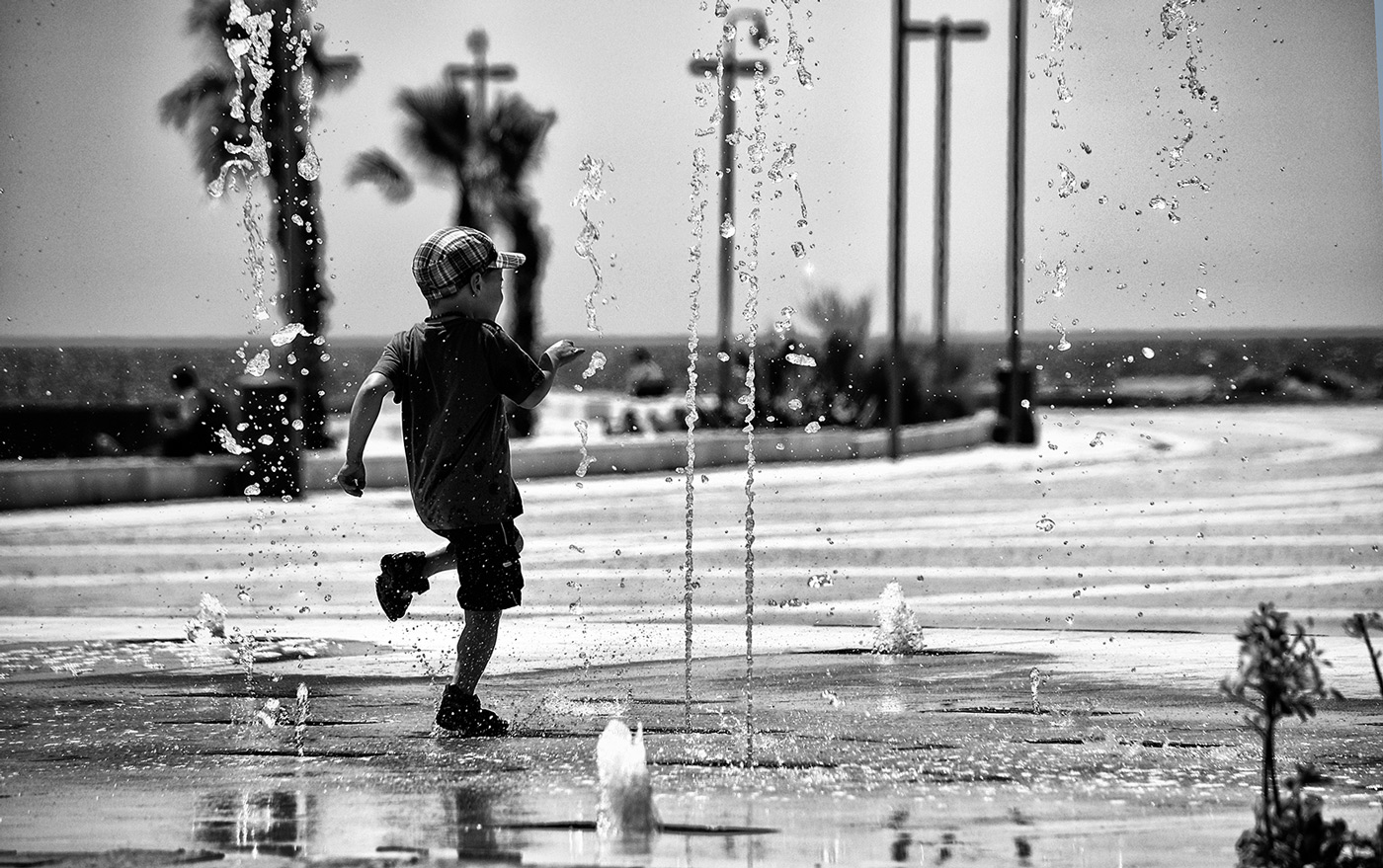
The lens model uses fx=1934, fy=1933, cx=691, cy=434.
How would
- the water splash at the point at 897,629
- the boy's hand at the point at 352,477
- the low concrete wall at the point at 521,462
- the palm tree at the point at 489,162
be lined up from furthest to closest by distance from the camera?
the palm tree at the point at 489,162, the low concrete wall at the point at 521,462, the water splash at the point at 897,629, the boy's hand at the point at 352,477

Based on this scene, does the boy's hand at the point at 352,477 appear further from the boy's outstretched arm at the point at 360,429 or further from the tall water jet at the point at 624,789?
the tall water jet at the point at 624,789

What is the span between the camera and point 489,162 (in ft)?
124

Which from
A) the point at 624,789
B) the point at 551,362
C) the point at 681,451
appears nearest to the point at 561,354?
the point at 551,362

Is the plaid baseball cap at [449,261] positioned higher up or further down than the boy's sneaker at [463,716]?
higher up

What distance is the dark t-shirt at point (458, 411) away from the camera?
5762 millimetres

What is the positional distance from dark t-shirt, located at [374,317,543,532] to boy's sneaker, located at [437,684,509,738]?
504 millimetres

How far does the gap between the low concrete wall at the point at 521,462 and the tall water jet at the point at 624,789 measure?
763cm

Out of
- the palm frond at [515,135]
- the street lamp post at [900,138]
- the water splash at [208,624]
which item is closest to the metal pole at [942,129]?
the street lamp post at [900,138]

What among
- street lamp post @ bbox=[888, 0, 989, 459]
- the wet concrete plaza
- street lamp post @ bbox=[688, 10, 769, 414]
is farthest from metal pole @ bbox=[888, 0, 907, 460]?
the wet concrete plaza

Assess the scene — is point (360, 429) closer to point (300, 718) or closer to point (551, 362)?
point (551, 362)

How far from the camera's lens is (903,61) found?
23.0 metres

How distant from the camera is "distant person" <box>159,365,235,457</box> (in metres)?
18.4

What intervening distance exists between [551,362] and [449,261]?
1.46ft

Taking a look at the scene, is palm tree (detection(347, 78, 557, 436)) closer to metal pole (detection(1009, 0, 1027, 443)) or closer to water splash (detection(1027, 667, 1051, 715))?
metal pole (detection(1009, 0, 1027, 443))
